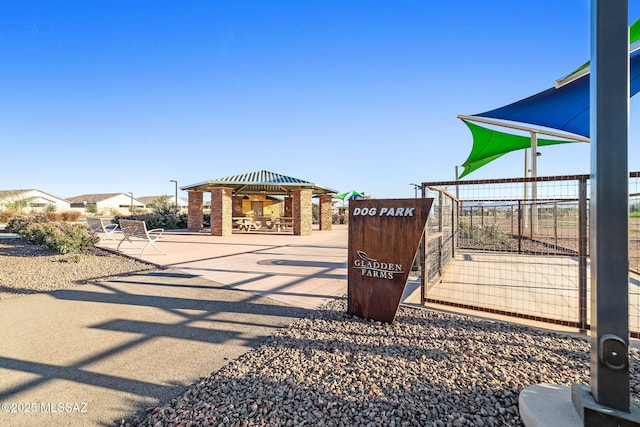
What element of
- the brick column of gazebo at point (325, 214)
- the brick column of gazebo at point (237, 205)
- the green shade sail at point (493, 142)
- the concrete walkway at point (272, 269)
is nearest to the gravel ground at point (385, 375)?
the concrete walkway at point (272, 269)

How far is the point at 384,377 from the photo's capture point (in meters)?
2.35

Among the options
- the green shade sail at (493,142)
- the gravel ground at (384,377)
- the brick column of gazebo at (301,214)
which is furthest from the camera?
the brick column of gazebo at (301,214)

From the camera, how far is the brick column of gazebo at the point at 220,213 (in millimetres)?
14336

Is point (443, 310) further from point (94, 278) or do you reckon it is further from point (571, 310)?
point (94, 278)

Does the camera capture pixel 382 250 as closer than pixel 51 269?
Yes

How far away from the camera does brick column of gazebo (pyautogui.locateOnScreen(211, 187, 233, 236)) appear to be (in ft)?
47.0

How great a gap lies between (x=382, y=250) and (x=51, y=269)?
672 centimetres

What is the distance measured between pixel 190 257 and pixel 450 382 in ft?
23.7

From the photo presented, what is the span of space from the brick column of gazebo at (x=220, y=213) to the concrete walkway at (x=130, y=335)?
849 cm

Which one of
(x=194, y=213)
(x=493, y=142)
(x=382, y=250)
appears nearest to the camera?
(x=382, y=250)

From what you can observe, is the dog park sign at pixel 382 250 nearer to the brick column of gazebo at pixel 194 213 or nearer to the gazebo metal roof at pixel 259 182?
the gazebo metal roof at pixel 259 182

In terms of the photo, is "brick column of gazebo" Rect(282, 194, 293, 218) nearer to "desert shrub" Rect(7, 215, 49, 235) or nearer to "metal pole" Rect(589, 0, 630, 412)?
"desert shrub" Rect(7, 215, 49, 235)

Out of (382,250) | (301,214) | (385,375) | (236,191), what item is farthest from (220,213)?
(385,375)

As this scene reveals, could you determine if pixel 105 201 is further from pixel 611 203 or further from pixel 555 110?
pixel 611 203
